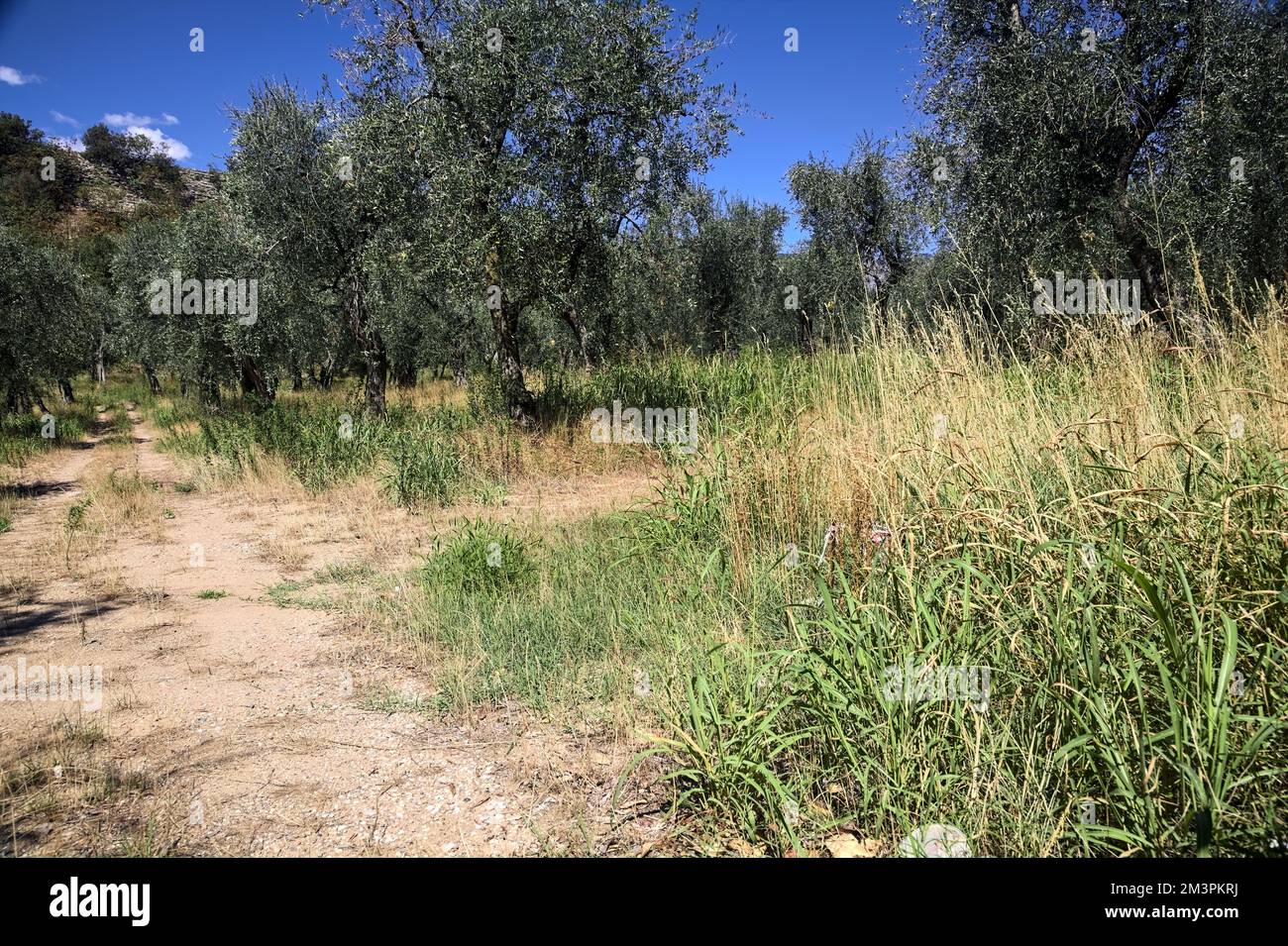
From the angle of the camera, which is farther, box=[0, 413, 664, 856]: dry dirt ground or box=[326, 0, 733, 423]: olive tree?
box=[326, 0, 733, 423]: olive tree

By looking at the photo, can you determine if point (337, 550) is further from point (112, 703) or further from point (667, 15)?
point (667, 15)

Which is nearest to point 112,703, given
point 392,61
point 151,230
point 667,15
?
point 392,61

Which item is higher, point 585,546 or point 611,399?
point 611,399

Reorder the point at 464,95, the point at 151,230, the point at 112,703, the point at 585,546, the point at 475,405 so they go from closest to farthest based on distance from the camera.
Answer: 1. the point at 112,703
2. the point at 585,546
3. the point at 464,95
4. the point at 475,405
5. the point at 151,230

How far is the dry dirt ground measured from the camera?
101 inches

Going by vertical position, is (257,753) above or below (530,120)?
below

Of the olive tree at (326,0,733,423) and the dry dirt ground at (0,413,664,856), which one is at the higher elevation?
A: the olive tree at (326,0,733,423)

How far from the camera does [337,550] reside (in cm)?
742

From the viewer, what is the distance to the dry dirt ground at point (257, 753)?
2.57 metres

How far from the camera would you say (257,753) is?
10.7 feet

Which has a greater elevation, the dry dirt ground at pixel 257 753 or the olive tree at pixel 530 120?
the olive tree at pixel 530 120

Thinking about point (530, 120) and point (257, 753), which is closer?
point (257, 753)

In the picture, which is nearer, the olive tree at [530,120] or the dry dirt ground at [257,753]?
the dry dirt ground at [257,753]
